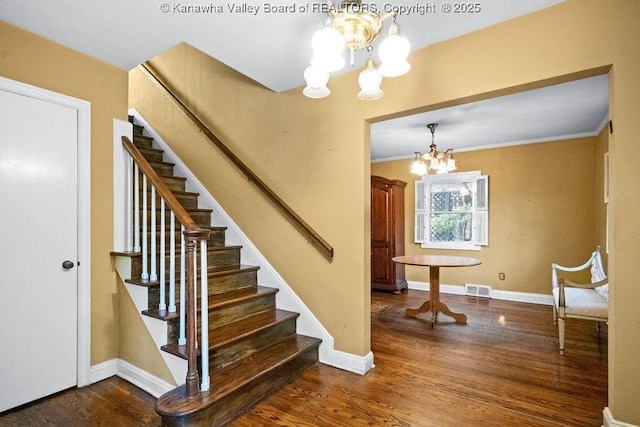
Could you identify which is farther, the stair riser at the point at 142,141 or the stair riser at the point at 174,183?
the stair riser at the point at 142,141

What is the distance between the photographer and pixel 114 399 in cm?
211

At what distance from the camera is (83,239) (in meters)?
2.29

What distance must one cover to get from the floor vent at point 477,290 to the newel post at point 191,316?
4.57m

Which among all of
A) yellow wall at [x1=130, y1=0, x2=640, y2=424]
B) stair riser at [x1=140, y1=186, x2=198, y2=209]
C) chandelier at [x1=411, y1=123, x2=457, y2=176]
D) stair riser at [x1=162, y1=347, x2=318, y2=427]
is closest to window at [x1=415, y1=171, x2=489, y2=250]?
chandelier at [x1=411, y1=123, x2=457, y2=176]

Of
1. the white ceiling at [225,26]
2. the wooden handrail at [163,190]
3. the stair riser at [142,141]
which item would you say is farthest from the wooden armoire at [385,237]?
the wooden handrail at [163,190]

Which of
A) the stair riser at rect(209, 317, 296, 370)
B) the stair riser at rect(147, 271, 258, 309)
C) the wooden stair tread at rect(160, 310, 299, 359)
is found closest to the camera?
the wooden stair tread at rect(160, 310, 299, 359)

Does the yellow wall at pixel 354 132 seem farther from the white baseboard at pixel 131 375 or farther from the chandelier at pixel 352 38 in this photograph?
the white baseboard at pixel 131 375

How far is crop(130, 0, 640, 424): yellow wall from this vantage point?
1.64 m

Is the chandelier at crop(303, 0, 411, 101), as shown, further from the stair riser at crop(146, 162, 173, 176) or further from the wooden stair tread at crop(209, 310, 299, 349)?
the stair riser at crop(146, 162, 173, 176)

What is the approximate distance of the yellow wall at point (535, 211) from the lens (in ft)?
14.3

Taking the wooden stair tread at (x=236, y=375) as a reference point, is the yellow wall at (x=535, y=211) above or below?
above

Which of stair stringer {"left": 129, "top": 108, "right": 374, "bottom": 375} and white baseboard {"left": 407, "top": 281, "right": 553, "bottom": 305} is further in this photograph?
white baseboard {"left": 407, "top": 281, "right": 553, "bottom": 305}

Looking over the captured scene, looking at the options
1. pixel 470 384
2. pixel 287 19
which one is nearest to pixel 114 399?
pixel 470 384

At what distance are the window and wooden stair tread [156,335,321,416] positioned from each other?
360 cm
